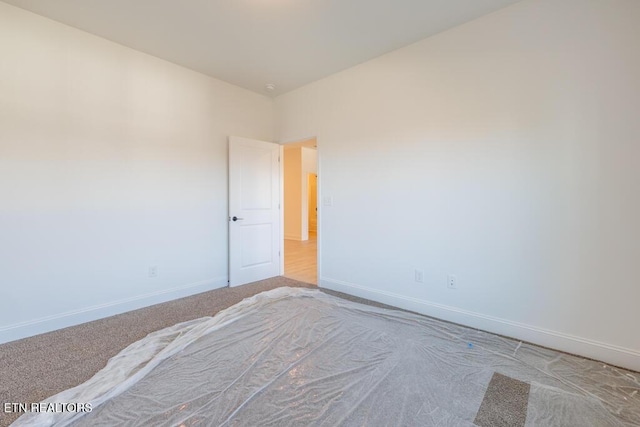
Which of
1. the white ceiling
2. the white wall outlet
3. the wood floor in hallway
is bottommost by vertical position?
the wood floor in hallway

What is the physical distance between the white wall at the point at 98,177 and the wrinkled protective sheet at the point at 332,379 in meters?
1.05

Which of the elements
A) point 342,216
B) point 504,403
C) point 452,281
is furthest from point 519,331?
point 342,216

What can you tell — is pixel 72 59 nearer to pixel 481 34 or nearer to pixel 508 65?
pixel 481 34

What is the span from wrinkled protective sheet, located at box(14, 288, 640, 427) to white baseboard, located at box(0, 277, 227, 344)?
92 centimetres

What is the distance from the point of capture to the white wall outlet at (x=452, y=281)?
8.75 ft

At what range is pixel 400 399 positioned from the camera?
1.59 meters

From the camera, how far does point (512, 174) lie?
2.35 m

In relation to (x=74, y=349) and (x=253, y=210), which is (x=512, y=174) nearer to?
(x=253, y=210)

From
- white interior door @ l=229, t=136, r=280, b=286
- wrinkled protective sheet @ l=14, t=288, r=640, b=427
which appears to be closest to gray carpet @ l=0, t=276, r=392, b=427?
wrinkled protective sheet @ l=14, t=288, r=640, b=427

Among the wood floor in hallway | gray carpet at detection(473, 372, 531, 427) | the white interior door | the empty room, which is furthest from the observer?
the wood floor in hallway

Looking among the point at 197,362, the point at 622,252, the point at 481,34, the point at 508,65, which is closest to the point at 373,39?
the point at 481,34

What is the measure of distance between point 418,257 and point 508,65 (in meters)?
1.87

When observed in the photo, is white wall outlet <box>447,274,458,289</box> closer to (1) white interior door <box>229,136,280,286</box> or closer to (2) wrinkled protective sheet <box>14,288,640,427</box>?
(2) wrinkled protective sheet <box>14,288,640,427</box>

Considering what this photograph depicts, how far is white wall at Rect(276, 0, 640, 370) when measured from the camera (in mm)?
1970
